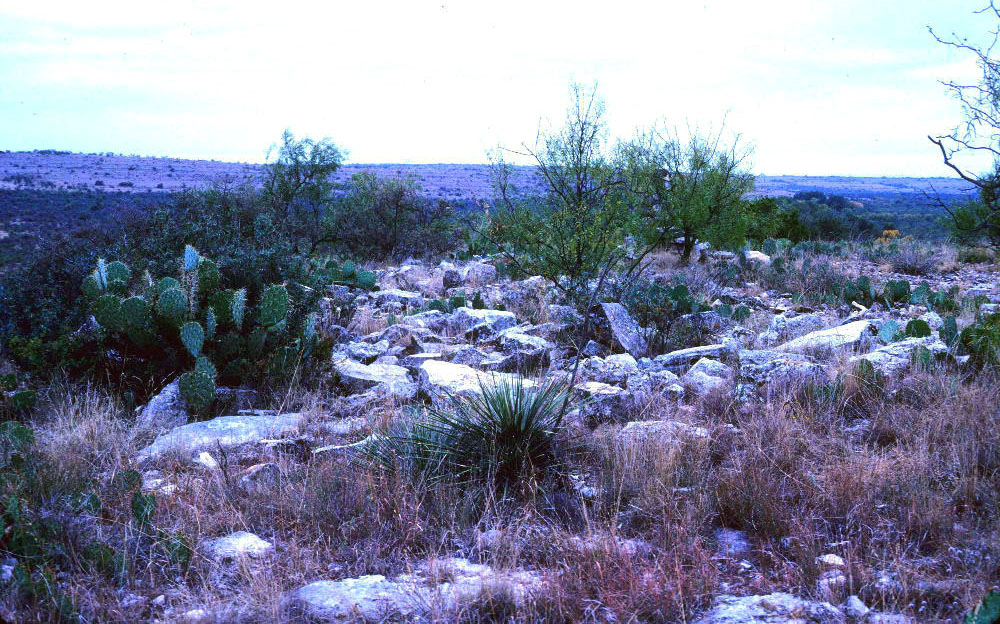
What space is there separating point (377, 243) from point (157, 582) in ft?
56.5

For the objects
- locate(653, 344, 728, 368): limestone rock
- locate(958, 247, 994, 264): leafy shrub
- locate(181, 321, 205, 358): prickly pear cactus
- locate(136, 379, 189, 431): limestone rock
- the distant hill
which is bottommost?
locate(136, 379, 189, 431): limestone rock

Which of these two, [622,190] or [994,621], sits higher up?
[622,190]

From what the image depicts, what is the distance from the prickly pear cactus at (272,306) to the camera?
6.85m

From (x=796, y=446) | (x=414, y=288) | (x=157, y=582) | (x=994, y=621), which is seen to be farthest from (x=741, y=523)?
(x=414, y=288)

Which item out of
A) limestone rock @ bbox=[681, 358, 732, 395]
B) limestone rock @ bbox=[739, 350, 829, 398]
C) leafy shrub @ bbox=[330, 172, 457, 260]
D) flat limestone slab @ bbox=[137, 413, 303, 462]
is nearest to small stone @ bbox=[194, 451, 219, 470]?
flat limestone slab @ bbox=[137, 413, 303, 462]

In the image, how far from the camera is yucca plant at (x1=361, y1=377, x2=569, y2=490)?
4.19m

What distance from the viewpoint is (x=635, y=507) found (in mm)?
3730

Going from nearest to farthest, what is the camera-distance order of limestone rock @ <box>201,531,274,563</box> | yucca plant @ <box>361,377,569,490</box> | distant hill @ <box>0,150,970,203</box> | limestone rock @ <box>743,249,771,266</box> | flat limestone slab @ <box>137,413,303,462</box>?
limestone rock @ <box>201,531,274,563</box>, yucca plant @ <box>361,377,569,490</box>, flat limestone slab @ <box>137,413,303,462</box>, limestone rock @ <box>743,249,771,266</box>, distant hill @ <box>0,150,970,203</box>

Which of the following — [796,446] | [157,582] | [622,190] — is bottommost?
[157,582]

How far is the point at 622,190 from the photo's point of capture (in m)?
12.7

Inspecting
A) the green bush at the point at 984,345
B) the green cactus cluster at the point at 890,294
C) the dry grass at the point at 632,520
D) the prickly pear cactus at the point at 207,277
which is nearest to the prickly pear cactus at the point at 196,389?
the dry grass at the point at 632,520

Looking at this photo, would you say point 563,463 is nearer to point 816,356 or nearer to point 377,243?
point 816,356

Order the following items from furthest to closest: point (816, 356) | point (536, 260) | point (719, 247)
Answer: point (719, 247) → point (536, 260) → point (816, 356)

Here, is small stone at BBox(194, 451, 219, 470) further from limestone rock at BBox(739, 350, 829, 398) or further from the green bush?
the green bush
